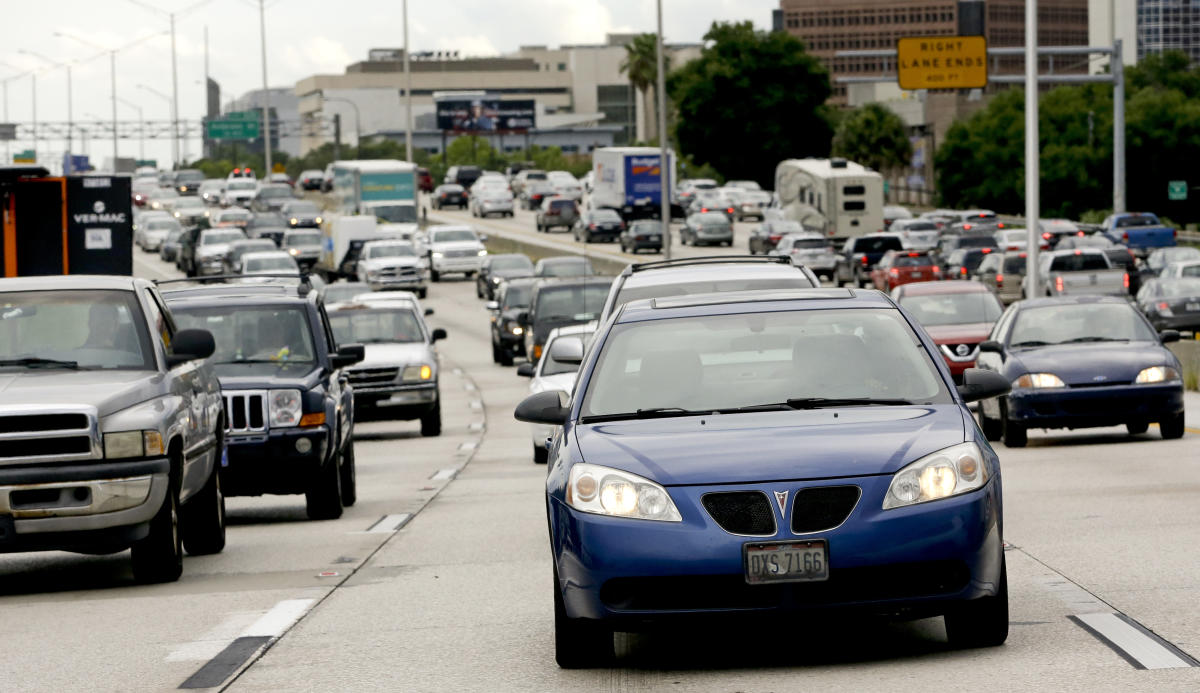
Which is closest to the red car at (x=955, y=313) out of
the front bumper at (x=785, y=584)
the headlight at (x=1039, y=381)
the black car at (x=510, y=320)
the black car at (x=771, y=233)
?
the headlight at (x=1039, y=381)

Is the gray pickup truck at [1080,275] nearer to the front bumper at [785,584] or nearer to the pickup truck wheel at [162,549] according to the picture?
the pickup truck wheel at [162,549]

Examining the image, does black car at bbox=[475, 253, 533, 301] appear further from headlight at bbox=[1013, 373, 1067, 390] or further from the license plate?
the license plate

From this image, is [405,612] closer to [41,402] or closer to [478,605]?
[478,605]

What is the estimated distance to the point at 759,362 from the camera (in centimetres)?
879

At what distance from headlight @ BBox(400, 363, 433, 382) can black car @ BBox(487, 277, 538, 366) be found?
14.5 metres

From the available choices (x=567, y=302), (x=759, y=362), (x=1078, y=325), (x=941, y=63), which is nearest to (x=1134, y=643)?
(x=759, y=362)

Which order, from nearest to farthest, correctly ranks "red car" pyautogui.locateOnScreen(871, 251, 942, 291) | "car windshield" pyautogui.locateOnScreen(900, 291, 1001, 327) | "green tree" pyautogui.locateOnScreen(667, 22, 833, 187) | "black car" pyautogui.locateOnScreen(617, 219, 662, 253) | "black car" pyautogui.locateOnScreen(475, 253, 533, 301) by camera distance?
1. "car windshield" pyautogui.locateOnScreen(900, 291, 1001, 327)
2. "red car" pyautogui.locateOnScreen(871, 251, 942, 291)
3. "black car" pyautogui.locateOnScreen(475, 253, 533, 301)
4. "black car" pyautogui.locateOnScreen(617, 219, 662, 253)
5. "green tree" pyautogui.locateOnScreen(667, 22, 833, 187)

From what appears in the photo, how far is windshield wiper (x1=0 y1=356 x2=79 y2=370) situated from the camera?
1154 centimetres

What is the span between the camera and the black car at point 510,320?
135ft

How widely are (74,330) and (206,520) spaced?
5.62 feet

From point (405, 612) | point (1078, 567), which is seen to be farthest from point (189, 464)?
point (1078, 567)

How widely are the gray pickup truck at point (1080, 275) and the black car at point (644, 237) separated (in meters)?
27.6

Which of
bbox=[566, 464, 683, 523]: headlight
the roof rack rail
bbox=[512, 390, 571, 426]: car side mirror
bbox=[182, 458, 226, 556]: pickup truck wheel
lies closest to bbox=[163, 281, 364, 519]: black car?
bbox=[182, 458, 226, 556]: pickup truck wheel

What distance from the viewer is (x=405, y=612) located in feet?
32.3
